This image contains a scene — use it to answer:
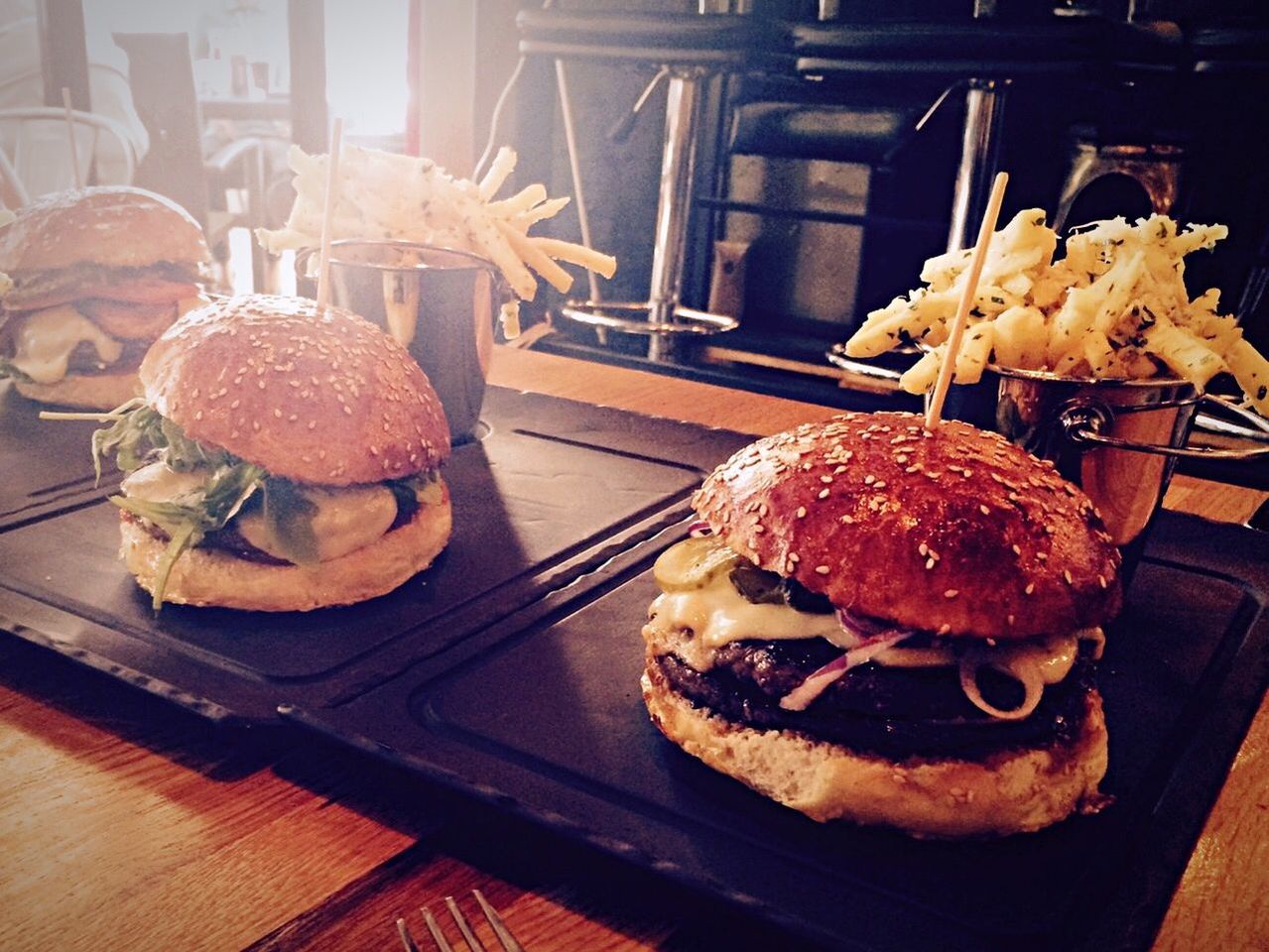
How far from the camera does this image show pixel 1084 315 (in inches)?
64.1

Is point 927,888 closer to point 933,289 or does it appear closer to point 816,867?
point 816,867

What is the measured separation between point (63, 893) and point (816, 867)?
72 centimetres

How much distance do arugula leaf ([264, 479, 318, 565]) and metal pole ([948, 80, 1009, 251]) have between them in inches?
85.5

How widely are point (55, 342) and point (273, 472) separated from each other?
1482 millimetres

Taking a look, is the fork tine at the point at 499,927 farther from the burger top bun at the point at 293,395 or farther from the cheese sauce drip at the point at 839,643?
the burger top bun at the point at 293,395

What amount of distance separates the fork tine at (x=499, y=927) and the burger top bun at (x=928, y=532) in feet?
1.70

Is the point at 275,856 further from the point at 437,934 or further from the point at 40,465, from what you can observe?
the point at 40,465

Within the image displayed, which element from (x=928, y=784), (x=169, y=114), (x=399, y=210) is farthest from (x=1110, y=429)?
(x=169, y=114)

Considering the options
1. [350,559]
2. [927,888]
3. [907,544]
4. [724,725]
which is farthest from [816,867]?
[350,559]

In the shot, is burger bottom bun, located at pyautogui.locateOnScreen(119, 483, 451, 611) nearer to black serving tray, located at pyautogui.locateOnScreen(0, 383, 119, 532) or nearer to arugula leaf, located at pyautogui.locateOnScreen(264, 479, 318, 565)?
arugula leaf, located at pyautogui.locateOnScreen(264, 479, 318, 565)

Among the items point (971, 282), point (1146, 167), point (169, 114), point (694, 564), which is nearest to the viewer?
point (971, 282)

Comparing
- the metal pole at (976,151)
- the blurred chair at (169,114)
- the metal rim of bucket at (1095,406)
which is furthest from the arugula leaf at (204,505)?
the blurred chair at (169,114)

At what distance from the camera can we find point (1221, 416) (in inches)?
145

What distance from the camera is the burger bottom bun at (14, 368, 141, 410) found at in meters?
2.75
